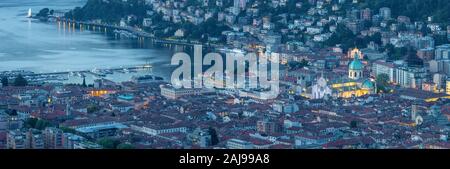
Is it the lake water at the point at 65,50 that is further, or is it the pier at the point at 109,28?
the pier at the point at 109,28

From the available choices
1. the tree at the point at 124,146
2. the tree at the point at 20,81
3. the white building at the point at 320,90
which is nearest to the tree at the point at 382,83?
the white building at the point at 320,90

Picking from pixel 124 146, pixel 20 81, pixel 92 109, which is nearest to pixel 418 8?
pixel 20 81

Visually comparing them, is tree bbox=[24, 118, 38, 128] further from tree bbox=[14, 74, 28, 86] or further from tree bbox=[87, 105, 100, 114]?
tree bbox=[14, 74, 28, 86]

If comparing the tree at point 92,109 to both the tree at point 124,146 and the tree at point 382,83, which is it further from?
the tree at point 382,83

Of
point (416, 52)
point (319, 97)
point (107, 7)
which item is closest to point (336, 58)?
point (416, 52)

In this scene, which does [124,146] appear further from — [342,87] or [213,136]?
[342,87]
